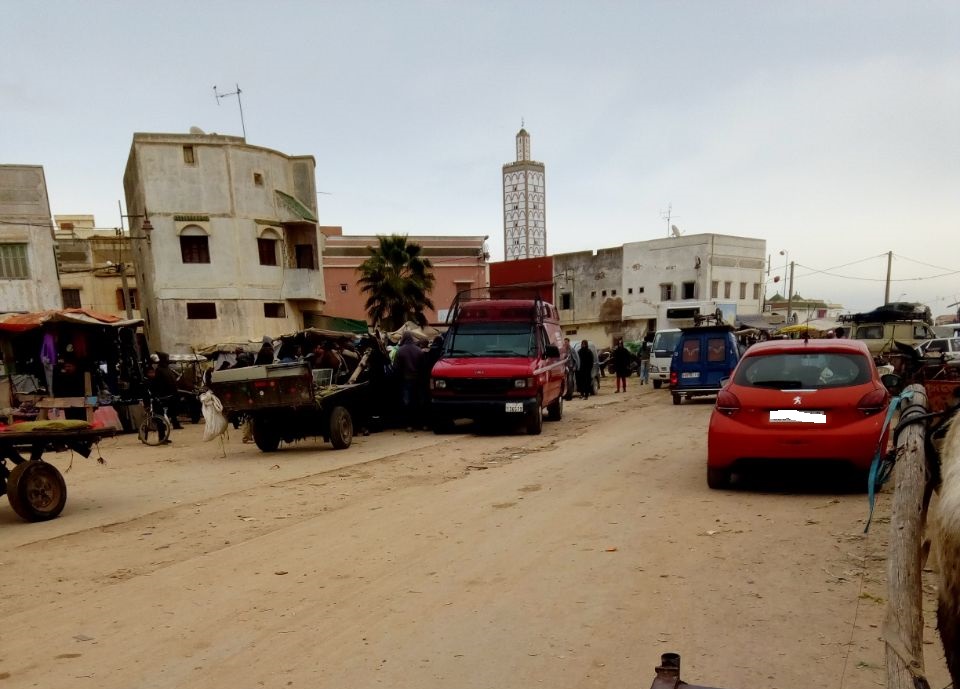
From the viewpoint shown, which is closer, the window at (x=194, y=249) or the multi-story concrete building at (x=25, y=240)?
the multi-story concrete building at (x=25, y=240)

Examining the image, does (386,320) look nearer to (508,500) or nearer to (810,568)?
(508,500)

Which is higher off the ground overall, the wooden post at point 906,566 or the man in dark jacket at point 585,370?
the wooden post at point 906,566

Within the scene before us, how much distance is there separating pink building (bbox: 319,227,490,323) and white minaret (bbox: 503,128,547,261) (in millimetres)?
35808

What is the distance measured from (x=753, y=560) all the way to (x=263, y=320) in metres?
29.9

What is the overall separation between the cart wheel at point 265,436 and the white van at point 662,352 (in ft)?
52.0

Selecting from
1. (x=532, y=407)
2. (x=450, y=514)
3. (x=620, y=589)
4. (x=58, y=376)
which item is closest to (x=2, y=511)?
(x=450, y=514)

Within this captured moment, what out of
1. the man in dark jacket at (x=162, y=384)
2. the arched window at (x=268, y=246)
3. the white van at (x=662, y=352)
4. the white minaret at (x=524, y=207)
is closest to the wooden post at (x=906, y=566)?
the man in dark jacket at (x=162, y=384)

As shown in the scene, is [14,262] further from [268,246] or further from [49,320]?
[49,320]

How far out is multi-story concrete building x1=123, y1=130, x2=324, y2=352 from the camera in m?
29.0

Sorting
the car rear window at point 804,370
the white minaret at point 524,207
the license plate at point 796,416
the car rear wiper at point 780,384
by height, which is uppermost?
the white minaret at point 524,207

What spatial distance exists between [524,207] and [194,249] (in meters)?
64.1

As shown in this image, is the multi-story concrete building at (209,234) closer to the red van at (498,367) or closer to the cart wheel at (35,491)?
the red van at (498,367)

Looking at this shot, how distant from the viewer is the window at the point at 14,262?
23750 millimetres

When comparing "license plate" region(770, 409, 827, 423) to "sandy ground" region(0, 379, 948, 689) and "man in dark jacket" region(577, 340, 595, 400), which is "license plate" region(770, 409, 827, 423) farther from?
"man in dark jacket" region(577, 340, 595, 400)
